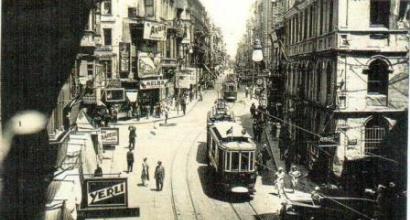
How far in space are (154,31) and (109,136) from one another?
18.9m

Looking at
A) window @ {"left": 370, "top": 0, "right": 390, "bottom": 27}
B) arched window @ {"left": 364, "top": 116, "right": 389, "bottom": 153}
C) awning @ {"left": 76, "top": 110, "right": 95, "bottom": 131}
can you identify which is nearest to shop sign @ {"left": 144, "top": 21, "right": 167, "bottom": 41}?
awning @ {"left": 76, "top": 110, "right": 95, "bottom": 131}

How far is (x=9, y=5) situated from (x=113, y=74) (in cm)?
2357

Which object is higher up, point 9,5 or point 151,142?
point 9,5

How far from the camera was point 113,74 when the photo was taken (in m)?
33.8

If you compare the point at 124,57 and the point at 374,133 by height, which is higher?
the point at 124,57

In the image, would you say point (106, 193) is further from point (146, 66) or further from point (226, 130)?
point (146, 66)

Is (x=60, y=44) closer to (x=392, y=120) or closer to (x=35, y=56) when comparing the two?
(x=35, y=56)

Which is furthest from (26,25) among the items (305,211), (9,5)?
(305,211)

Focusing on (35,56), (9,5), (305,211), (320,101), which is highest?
(9,5)

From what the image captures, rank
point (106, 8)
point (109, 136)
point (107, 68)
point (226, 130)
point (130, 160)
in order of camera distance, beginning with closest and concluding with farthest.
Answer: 1. point (226, 130)
2. point (130, 160)
3. point (109, 136)
4. point (107, 68)
5. point (106, 8)

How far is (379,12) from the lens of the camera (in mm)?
18328

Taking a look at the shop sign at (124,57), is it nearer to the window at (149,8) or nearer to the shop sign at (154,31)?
the shop sign at (154,31)

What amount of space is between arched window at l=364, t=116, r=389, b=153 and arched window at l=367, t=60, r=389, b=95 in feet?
3.59

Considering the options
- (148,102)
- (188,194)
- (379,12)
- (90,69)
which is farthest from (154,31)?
(379,12)
